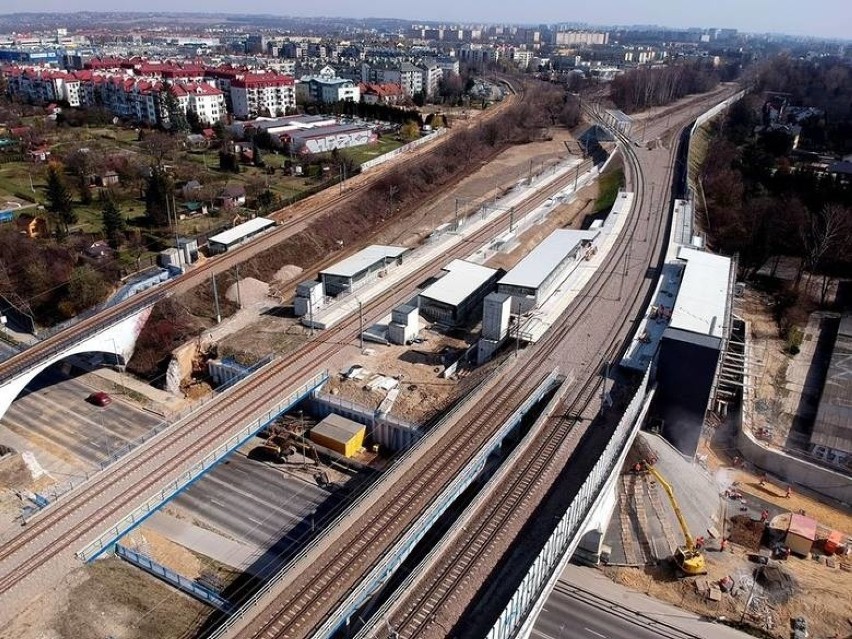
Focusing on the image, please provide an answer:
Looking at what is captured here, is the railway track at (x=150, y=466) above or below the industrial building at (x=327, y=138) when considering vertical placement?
below

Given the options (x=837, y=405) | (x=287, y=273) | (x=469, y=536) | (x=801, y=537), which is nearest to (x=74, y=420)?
(x=287, y=273)

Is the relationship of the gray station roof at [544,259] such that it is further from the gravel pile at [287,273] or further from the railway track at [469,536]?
the gravel pile at [287,273]

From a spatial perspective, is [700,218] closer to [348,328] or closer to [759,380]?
[759,380]

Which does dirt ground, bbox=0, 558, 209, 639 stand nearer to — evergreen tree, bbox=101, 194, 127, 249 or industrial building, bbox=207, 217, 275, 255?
industrial building, bbox=207, 217, 275, 255

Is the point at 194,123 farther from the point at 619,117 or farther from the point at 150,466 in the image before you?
the point at 150,466

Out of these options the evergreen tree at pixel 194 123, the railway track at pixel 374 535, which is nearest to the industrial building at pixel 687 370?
the railway track at pixel 374 535

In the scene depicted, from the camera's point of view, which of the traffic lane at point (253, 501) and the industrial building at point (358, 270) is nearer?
the traffic lane at point (253, 501)
